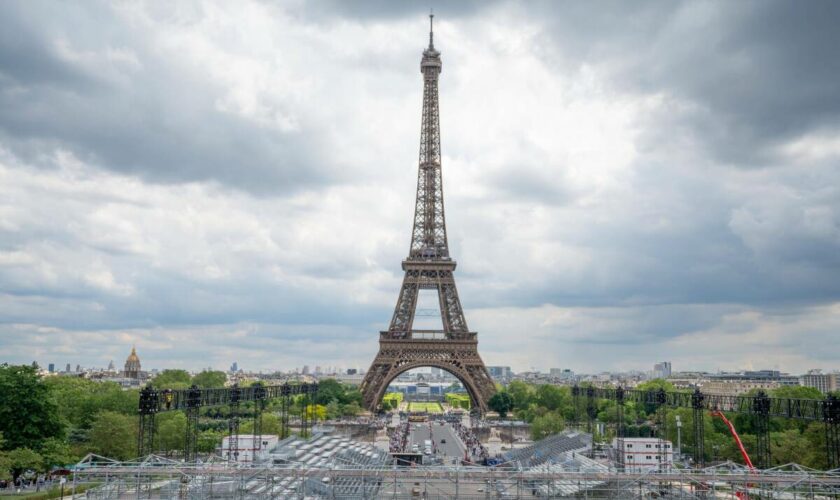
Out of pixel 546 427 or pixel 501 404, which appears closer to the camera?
pixel 546 427

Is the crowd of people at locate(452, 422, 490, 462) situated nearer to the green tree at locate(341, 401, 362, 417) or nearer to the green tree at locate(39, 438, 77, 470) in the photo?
the green tree at locate(341, 401, 362, 417)

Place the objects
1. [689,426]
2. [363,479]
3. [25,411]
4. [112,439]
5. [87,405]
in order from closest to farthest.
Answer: [363,479]
[25,411]
[112,439]
[689,426]
[87,405]

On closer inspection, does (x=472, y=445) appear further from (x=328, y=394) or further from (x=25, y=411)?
(x=328, y=394)

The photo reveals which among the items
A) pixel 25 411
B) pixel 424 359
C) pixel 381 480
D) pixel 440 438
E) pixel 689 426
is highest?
pixel 424 359

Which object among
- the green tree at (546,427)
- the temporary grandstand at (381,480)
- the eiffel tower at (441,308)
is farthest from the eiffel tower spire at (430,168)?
the temporary grandstand at (381,480)

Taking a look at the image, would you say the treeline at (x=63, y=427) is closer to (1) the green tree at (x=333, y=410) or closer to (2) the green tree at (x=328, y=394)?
(1) the green tree at (x=333, y=410)

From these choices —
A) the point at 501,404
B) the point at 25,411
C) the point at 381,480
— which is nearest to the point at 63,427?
the point at 25,411

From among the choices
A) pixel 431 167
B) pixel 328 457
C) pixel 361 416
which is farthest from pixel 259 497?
pixel 431 167
